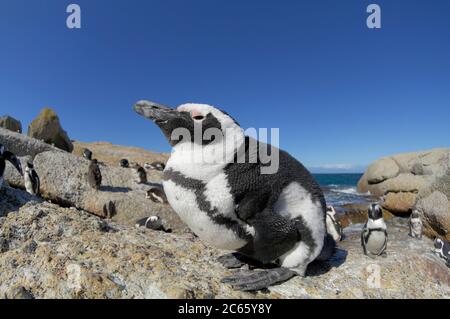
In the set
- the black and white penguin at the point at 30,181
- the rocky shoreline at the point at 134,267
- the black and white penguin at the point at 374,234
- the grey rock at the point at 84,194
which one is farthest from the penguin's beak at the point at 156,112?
the grey rock at the point at 84,194

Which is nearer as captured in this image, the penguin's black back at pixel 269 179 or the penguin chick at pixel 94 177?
the penguin's black back at pixel 269 179

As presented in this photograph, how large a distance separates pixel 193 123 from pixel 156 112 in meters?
0.29

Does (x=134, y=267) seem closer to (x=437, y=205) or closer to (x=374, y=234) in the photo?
(x=374, y=234)

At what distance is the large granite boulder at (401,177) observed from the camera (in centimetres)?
1418

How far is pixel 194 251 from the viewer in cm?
279

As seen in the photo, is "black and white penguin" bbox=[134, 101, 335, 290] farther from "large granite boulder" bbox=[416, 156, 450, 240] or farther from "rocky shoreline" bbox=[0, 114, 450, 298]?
"large granite boulder" bbox=[416, 156, 450, 240]

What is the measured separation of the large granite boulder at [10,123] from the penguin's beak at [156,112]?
19.9 meters

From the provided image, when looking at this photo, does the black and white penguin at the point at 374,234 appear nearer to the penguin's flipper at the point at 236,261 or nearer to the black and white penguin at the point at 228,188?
the penguin's flipper at the point at 236,261

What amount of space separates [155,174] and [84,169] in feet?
14.3

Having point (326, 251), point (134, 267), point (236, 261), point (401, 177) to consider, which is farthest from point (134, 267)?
point (401, 177)

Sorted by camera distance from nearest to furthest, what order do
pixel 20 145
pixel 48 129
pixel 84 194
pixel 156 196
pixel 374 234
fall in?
pixel 374 234
pixel 84 194
pixel 156 196
pixel 20 145
pixel 48 129

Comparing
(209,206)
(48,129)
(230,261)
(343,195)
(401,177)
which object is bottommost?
(343,195)

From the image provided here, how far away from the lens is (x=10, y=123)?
18.5 m
